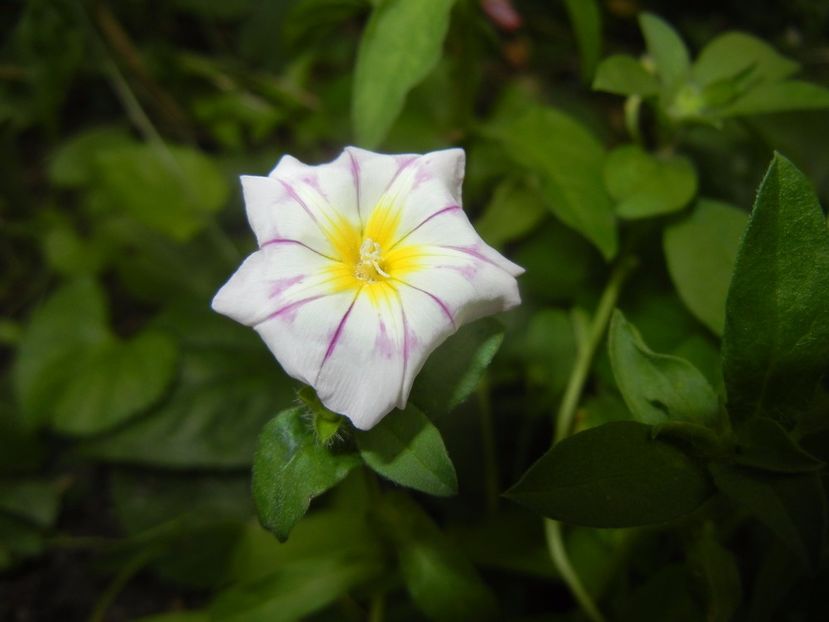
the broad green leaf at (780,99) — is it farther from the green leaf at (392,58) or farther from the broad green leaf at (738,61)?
the green leaf at (392,58)

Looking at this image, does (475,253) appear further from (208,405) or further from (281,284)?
(208,405)

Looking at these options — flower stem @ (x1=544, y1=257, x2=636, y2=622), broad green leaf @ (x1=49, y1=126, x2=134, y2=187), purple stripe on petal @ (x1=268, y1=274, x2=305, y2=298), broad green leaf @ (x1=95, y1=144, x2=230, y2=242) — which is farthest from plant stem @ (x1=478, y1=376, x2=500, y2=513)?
broad green leaf @ (x1=49, y1=126, x2=134, y2=187)

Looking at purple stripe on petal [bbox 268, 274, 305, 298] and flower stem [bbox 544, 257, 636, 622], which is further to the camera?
flower stem [bbox 544, 257, 636, 622]

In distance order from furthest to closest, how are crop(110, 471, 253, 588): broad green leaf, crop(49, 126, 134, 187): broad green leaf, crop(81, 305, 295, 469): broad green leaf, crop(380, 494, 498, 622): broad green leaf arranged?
crop(49, 126, 134, 187): broad green leaf → crop(81, 305, 295, 469): broad green leaf → crop(110, 471, 253, 588): broad green leaf → crop(380, 494, 498, 622): broad green leaf

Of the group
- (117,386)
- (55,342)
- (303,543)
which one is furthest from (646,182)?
(55,342)

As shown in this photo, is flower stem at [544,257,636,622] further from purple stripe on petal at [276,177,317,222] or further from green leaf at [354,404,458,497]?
purple stripe on petal at [276,177,317,222]

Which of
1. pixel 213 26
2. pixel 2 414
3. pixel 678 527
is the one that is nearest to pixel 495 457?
pixel 678 527

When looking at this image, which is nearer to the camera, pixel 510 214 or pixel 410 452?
pixel 410 452
